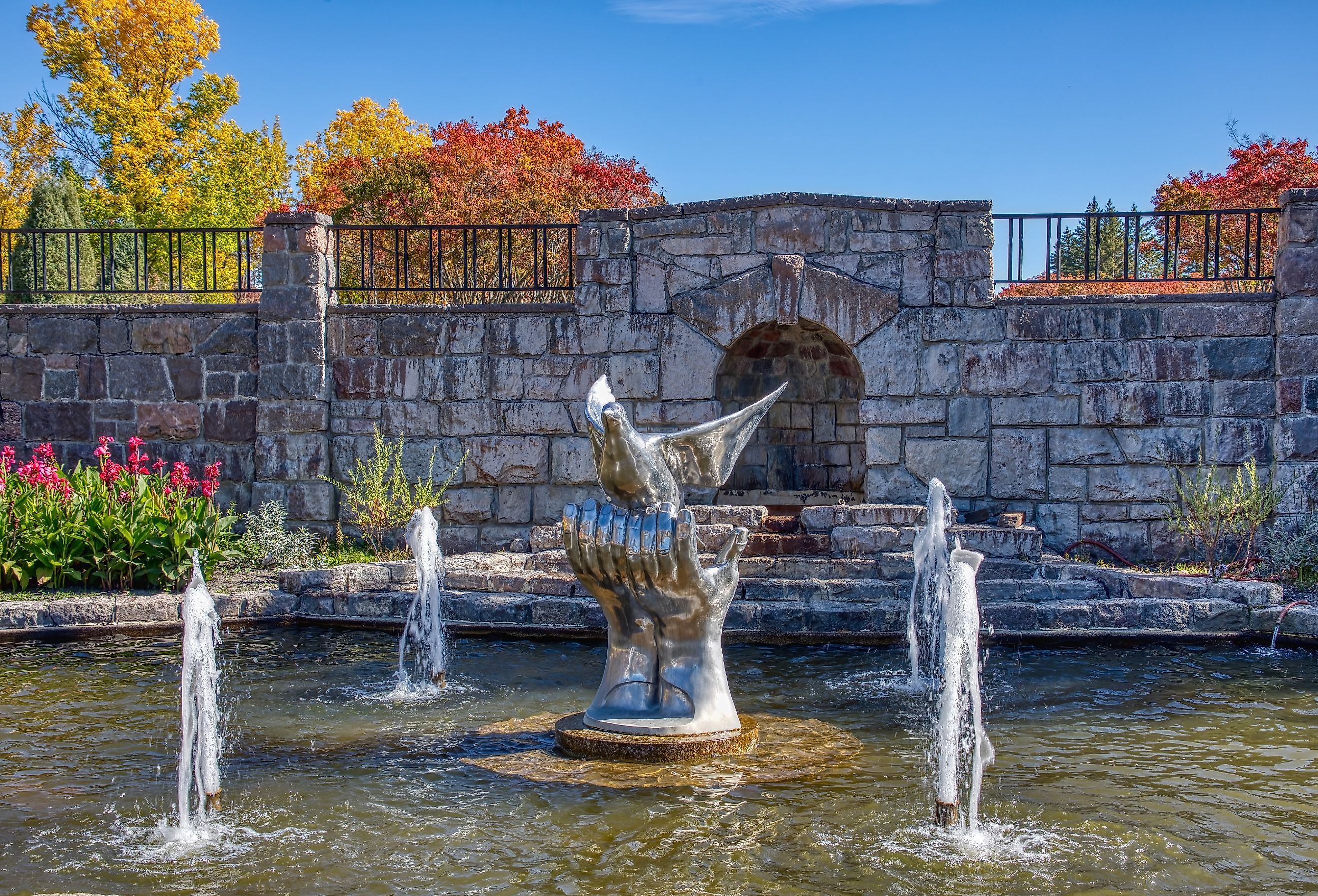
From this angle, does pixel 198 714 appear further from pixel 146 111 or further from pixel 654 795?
pixel 146 111

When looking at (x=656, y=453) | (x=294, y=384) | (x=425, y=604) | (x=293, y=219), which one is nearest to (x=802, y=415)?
(x=294, y=384)

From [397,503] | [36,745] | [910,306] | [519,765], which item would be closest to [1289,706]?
[519,765]

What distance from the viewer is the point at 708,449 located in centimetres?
527

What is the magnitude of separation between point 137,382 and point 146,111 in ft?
51.7

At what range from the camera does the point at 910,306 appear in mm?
9898

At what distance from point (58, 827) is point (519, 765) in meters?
1.72

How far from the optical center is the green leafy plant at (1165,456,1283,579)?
8758mm

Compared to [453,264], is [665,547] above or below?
below

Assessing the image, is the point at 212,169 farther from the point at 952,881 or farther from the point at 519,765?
the point at 952,881

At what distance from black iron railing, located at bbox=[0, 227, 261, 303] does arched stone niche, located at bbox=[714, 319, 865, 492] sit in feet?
15.5

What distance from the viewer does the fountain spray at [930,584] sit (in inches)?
286

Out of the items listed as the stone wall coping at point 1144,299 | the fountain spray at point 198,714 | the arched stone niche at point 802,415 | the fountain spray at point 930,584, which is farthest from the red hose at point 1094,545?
the fountain spray at point 198,714

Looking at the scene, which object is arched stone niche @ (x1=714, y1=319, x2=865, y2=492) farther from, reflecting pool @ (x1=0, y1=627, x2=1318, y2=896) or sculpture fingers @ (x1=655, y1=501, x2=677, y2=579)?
sculpture fingers @ (x1=655, y1=501, x2=677, y2=579)

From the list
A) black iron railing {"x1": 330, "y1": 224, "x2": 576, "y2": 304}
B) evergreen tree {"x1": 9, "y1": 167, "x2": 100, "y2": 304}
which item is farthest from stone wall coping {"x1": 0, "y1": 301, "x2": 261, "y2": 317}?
evergreen tree {"x1": 9, "y1": 167, "x2": 100, "y2": 304}
